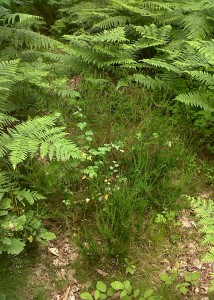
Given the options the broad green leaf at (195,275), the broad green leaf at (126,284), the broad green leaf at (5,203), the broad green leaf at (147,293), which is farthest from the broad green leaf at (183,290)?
the broad green leaf at (5,203)

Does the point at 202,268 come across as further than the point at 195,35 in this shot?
No

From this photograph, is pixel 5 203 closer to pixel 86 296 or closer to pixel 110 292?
pixel 86 296

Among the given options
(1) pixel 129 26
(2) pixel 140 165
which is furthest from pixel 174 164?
(1) pixel 129 26

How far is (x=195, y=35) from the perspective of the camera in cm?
516

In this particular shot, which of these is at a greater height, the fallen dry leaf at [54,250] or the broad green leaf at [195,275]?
the broad green leaf at [195,275]

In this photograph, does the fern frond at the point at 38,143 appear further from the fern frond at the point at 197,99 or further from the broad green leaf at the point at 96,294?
the fern frond at the point at 197,99

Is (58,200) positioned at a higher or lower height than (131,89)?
lower

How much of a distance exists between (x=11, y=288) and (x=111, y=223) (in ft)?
3.58

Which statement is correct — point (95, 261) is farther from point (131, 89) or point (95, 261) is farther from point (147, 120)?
point (131, 89)

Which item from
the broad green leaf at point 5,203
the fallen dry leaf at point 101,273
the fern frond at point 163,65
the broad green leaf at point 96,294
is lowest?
the fallen dry leaf at point 101,273

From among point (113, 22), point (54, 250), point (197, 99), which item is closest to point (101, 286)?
point (54, 250)

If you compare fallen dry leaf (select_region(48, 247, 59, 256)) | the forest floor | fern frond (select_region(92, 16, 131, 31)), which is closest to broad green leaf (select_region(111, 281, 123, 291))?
the forest floor

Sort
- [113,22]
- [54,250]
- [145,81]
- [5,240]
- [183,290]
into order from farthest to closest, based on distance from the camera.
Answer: [113,22], [145,81], [54,250], [183,290], [5,240]

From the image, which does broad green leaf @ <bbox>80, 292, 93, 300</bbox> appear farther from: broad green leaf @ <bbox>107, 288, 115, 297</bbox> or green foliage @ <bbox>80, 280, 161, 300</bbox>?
broad green leaf @ <bbox>107, 288, 115, 297</bbox>
